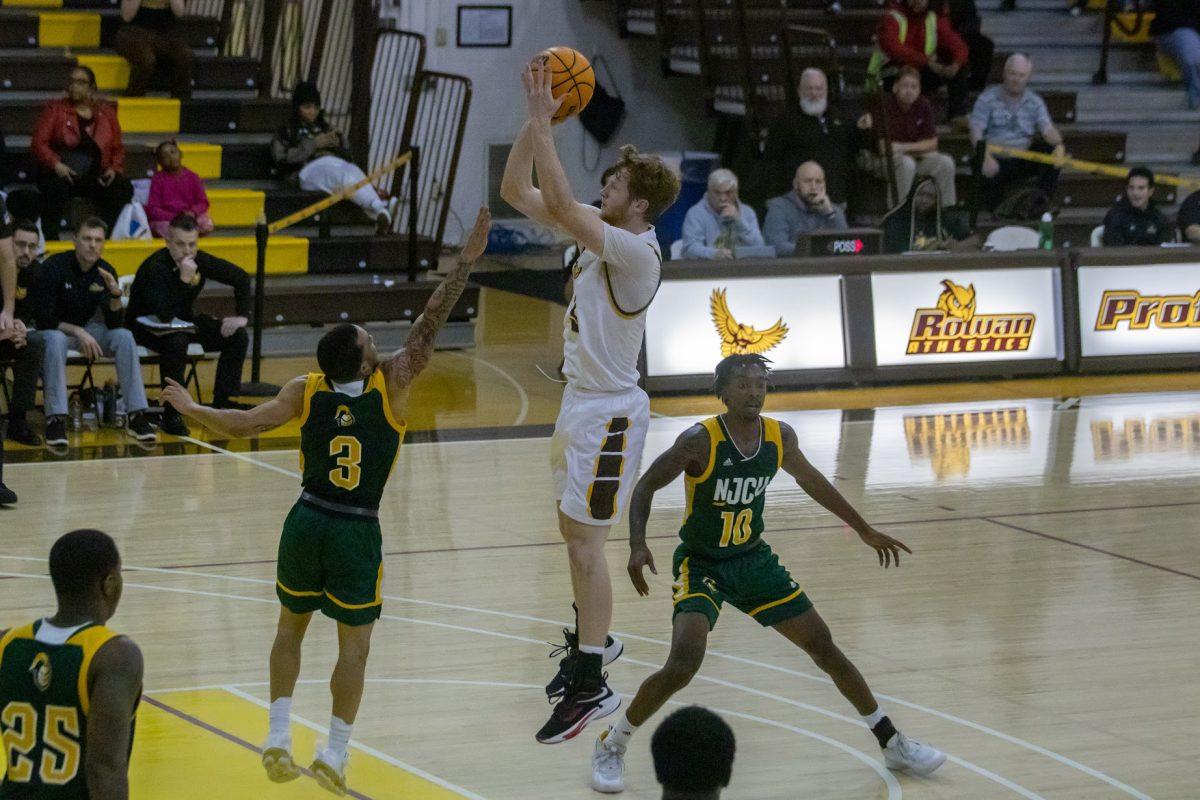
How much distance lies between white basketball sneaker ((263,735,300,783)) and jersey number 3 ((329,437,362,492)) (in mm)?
797

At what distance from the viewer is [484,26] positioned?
19.9 metres

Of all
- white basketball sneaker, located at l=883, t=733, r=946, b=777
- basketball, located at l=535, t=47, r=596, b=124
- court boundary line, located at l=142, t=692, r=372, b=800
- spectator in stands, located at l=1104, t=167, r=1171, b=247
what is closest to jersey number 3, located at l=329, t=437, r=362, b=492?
court boundary line, located at l=142, t=692, r=372, b=800

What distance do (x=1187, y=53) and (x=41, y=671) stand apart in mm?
18293

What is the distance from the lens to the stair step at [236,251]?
13547 millimetres

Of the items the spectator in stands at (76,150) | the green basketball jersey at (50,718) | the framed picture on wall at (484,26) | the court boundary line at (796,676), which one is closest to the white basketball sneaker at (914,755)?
the court boundary line at (796,676)

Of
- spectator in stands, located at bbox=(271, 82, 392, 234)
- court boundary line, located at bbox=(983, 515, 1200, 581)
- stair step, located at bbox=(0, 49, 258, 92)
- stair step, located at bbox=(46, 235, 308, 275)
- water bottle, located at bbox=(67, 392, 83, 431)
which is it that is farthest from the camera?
spectator in stands, located at bbox=(271, 82, 392, 234)

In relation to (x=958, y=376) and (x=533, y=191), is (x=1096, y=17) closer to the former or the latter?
(x=958, y=376)

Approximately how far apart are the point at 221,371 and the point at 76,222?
2618mm

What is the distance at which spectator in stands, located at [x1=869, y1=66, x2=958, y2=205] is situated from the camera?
631 inches

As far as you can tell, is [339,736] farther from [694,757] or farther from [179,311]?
[179,311]

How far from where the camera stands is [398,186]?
1594 cm

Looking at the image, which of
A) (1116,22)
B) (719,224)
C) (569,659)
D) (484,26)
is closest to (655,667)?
(569,659)

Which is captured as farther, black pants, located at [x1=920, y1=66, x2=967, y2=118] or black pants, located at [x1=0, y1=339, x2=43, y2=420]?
black pants, located at [x1=920, y1=66, x2=967, y2=118]

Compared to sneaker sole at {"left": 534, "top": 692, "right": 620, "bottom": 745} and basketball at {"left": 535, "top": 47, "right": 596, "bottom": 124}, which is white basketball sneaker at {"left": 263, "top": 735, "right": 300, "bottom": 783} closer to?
sneaker sole at {"left": 534, "top": 692, "right": 620, "bottom": 745}
